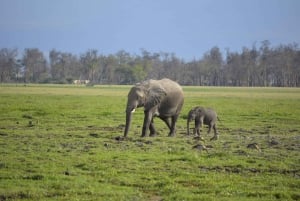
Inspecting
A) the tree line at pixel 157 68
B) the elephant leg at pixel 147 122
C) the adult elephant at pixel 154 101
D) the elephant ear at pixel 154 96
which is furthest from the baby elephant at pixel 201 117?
the tree line at pixel 157 68

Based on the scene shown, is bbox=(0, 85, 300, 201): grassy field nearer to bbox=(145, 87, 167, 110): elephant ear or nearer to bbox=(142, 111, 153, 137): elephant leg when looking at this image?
bbox=(142, 111, 153, 137): elephant leg

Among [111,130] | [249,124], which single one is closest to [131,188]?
[111,130]

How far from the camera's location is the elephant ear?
22.5 metres

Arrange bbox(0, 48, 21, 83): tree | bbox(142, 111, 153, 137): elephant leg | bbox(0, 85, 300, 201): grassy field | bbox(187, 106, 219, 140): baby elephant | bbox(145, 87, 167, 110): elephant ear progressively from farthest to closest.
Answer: bbox(0, 48, 21, 83): tree < bbox(187, 106, 219, 140): baby elephant < bbox(145, 87, 167, 110): elephant ear < bbox(142, 111, 153, 137): elephant leg < bbox(0, 85, 300, 201): grassy field

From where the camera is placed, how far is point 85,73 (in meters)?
168

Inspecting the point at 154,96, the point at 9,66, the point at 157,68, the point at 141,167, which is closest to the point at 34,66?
the point at 9,66

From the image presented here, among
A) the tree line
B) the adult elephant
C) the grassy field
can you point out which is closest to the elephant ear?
the adult elephant

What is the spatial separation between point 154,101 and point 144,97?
74 cm

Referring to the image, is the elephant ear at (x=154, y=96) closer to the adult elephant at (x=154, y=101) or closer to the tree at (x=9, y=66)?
the adult elephant at (x=154, y=101)

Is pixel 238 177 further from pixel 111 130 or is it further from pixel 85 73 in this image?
pixel 85 73

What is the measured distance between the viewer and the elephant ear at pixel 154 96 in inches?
885

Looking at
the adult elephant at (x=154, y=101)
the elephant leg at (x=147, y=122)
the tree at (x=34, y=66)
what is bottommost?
the elephant leg at (x=147, y=122)

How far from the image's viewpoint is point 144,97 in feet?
72.8

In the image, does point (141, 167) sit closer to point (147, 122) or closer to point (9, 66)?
point (147, 122)
